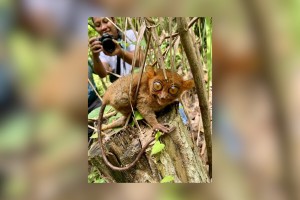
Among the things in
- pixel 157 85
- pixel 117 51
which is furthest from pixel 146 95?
pixel 117 51

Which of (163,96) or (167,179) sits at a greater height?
(163,96)

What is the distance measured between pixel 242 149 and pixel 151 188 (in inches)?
11.3

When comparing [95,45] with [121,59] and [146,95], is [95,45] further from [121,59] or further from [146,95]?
[146,95]

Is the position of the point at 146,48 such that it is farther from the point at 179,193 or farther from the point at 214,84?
the point at 179,193

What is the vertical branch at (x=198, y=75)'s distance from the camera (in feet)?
7.07

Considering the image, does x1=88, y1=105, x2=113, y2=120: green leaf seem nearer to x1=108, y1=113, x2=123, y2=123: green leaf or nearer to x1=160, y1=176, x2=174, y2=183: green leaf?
x1=108, y1=113, x2=123, y2=123: green leaf

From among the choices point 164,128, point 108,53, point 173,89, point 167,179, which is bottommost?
point 167,179

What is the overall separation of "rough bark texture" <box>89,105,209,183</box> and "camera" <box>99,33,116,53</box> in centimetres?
23

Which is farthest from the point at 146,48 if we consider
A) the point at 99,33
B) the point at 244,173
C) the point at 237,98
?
the point at 244,173

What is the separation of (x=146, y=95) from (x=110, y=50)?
0.17 metres

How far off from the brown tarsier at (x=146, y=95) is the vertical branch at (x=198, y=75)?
26 millimetres

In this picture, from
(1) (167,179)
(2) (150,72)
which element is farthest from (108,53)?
(1) (167,179)

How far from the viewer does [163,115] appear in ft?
7.22

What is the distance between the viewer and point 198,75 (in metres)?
2.16
